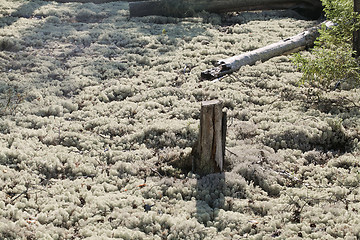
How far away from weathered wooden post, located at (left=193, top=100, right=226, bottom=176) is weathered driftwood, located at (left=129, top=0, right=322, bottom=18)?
11853 mm

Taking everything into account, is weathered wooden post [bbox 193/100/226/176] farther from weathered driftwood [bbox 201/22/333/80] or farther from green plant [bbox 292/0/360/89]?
weathered driftwood [bbox 201/22/333/80]

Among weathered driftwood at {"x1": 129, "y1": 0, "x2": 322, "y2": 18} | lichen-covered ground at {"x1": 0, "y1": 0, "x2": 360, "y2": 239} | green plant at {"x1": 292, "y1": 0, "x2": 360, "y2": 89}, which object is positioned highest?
weathered driftwood at {"x1": 129, "y1": 0, "x2": 322, "y2": 18}

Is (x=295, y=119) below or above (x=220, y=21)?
below

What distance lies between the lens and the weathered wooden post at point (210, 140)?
21.1 ft

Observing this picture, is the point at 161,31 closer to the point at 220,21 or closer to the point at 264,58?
the point at 220,21

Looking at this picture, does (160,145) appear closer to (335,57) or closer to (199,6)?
(335,57)

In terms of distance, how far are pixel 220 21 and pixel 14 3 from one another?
10.5 m

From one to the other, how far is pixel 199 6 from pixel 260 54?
22.1ft

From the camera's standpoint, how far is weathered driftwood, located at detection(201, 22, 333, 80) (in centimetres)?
1088

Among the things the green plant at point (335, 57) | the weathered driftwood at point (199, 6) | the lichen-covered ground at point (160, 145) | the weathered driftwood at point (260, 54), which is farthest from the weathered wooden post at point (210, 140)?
the weathered driftwood at point (199, 6)

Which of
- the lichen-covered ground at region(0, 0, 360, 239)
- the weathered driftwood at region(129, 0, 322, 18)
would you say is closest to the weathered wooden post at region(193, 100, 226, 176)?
the lichen-covered ground at region(0, 0, 360, 239)

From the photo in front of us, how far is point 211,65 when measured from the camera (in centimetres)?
1197

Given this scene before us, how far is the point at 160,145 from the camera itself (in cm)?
801

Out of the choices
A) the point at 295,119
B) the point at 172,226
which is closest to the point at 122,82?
A: the point at 295,119
